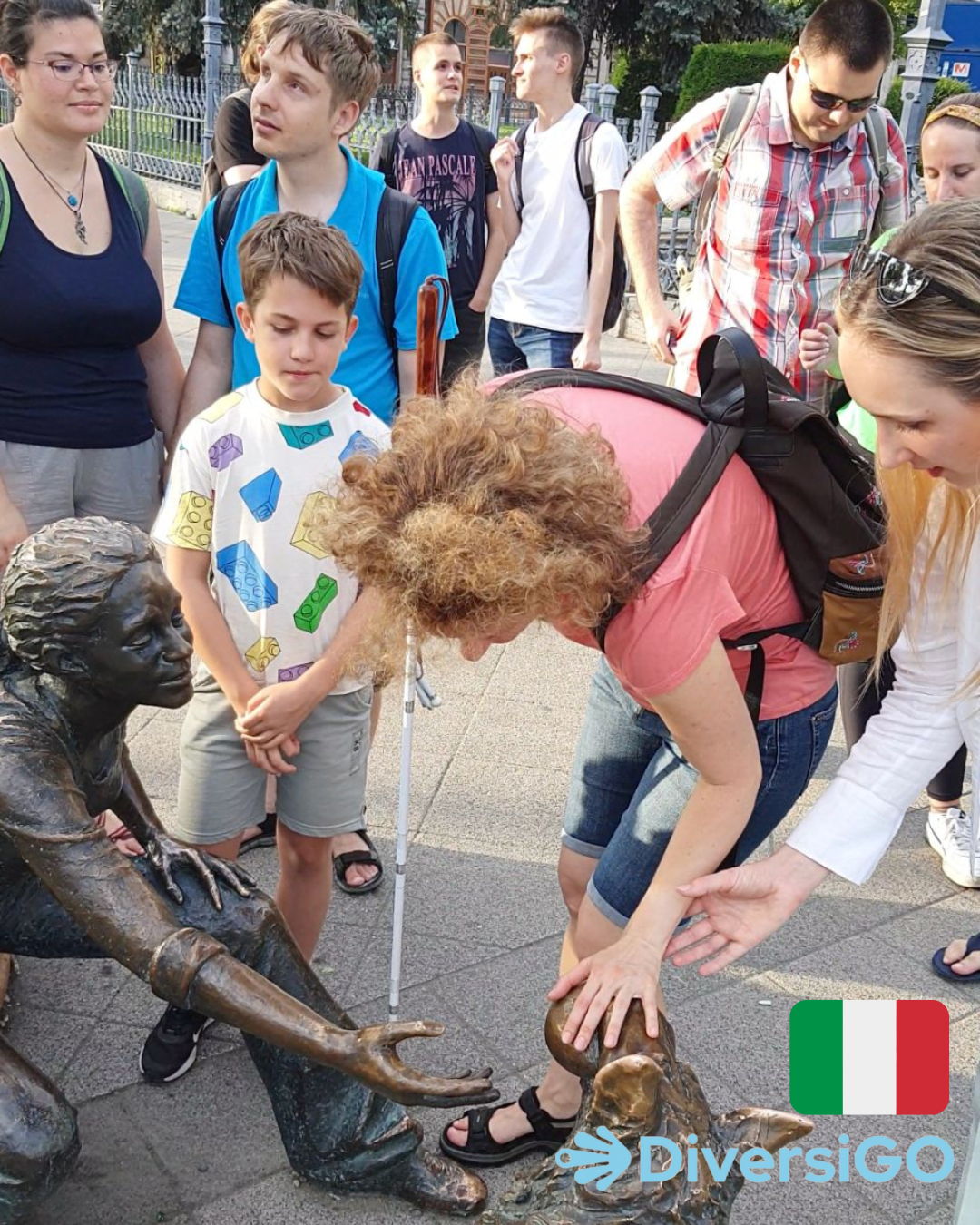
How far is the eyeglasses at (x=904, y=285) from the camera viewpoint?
1.68m

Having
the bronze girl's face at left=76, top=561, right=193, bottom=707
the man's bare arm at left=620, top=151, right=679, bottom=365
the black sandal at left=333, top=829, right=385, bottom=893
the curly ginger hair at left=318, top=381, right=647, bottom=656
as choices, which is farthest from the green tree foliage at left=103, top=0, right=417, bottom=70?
the curly ginger hair at left=318, top=381, right=647, bottom=656

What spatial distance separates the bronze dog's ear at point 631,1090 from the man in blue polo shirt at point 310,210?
7.08ft

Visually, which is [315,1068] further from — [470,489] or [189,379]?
[189,379]

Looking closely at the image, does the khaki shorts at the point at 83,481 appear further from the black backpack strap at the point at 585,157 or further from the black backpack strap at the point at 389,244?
the black backpack strap at the point at 585,157

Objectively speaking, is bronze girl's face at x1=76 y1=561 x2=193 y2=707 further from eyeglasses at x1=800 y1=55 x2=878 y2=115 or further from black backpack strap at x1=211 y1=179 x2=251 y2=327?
eyeglasses at x1=800 y1=55 x2=878 y2=115

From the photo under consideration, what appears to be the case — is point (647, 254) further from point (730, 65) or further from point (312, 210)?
point (730, 65)

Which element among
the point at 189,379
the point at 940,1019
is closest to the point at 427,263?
the point at 189,379

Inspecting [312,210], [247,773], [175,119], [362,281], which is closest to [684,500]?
[247,773]

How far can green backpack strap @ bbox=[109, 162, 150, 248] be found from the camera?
3.43 meters

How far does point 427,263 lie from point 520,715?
6.54ft

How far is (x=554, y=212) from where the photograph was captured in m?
5.75

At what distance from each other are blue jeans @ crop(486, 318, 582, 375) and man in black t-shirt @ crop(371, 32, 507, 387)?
447 mm

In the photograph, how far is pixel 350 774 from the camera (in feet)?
9.37

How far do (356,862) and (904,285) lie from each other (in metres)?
2.42
